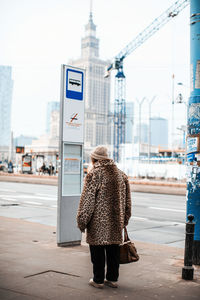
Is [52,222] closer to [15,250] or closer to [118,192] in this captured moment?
[15,250]

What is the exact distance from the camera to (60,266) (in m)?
5.77

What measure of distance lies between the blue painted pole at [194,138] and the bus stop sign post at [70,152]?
2.25 m

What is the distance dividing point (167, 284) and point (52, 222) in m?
6.38

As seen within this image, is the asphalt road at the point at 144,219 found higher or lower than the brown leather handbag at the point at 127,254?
lower

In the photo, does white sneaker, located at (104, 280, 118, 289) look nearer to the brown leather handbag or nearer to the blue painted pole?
the brown leather handbag

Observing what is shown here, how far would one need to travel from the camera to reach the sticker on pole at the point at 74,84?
744 centimetres

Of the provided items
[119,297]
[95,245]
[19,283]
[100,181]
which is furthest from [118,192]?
[19,283]

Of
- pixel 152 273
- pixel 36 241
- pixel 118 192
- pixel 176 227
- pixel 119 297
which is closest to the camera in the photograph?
pixel 119 297

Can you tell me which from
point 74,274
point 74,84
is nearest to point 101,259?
point 74,274

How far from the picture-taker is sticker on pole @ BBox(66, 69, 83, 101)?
7.44 m

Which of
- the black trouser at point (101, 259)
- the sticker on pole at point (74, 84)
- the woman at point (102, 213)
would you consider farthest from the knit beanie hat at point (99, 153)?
the sticker on pole at point (74, 84)

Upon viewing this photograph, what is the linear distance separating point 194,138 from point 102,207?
1.98 metres

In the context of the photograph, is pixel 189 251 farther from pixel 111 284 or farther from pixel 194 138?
pixel 194 138

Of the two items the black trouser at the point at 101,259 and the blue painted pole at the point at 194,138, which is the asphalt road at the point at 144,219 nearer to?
the blue painted pole at the point at 194,138
